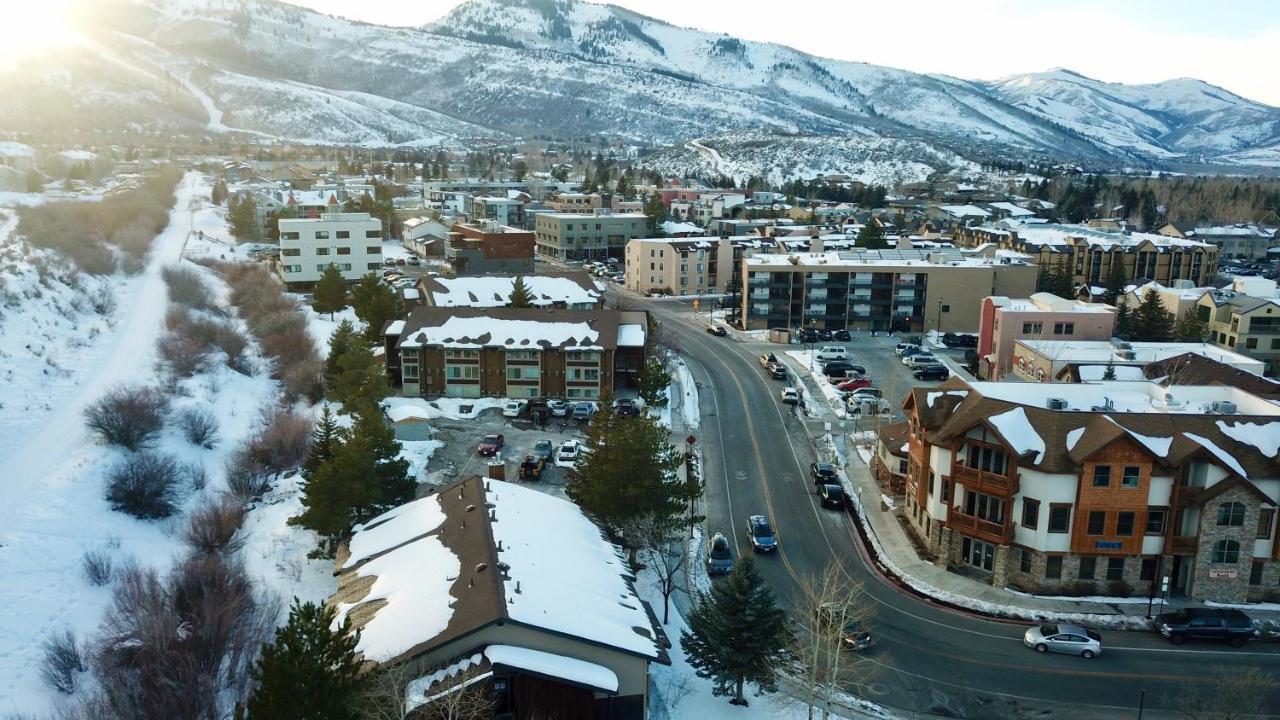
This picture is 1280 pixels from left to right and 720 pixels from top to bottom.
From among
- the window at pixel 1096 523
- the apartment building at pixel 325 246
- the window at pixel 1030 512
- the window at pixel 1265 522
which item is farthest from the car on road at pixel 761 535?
the apartment building at pixel 325 246

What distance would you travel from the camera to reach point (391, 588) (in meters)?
23.8

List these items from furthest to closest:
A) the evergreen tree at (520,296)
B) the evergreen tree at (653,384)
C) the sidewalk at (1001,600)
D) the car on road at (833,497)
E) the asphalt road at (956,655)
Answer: the evergreen tree at (520,296), the evergreen tree at (653,384), the car on road at (833,497), the sidewalk at (1001,600), the asphalt road at (956,655)

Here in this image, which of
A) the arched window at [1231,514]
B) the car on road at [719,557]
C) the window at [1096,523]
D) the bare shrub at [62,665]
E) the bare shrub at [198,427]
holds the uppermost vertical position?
the arched window at [1231,514]

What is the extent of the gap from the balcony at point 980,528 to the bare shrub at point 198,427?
3172 centimetres

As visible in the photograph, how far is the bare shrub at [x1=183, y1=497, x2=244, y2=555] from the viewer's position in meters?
32.2

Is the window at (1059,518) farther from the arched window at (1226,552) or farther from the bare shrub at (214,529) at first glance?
the bare shrub at (214,529)

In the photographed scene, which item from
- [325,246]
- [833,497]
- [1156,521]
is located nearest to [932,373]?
[833,497]

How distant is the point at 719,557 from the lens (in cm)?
3166

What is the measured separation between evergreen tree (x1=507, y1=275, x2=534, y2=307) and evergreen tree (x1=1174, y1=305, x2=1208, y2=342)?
4469 cm

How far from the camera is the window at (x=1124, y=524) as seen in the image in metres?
28.6

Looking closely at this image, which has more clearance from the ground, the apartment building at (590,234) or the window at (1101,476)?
the apartment building at (590,234)

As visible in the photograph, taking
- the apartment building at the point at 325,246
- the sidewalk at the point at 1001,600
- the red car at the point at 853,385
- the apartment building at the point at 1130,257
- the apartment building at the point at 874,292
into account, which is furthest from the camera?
the apartment building at the point at 1130,257

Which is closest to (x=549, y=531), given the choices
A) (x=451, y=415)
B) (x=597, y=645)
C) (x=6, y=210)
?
(x=597, y=645)

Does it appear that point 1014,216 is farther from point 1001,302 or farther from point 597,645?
point 597,645
